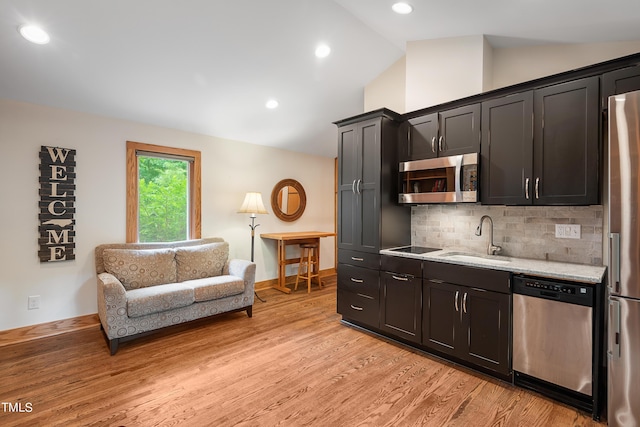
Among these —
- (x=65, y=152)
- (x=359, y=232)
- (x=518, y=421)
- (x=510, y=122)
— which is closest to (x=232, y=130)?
(x=65, y=152)

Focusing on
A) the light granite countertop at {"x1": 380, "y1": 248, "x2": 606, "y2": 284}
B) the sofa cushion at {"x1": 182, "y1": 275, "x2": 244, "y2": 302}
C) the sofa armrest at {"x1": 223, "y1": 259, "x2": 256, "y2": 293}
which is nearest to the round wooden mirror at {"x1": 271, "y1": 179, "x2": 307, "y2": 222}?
the sofa armrest at {"x1": 223, "y1": 259, "x2": 256, "y2": 293}

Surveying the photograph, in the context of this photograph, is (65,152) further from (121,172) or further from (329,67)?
(329,67)

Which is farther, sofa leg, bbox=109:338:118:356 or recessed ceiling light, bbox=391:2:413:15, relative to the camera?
sofa leg, bbox=109:338:118:356

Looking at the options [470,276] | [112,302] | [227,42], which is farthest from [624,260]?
[112,302]

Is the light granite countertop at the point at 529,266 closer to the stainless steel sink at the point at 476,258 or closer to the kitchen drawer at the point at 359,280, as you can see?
the stainless steel sink at the point at 476,258

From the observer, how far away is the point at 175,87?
10.7 ft

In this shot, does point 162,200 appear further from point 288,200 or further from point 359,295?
point 359,295

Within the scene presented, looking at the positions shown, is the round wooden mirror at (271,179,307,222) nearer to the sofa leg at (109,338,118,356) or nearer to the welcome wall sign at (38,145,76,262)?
the welcome wall sign at (38,145,76,262)

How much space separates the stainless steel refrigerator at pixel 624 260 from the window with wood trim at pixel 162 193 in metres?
4.17

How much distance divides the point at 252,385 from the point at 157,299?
4.39 ft

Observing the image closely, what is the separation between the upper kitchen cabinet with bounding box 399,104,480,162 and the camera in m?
2.73

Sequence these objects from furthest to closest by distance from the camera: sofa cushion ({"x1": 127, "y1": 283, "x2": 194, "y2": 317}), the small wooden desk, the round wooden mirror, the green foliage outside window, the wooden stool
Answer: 1. the round wooden mirror
2. the wooden stool
3. the small wooden desk
4. the green foliage outside window
5. sofa cushion ({"x1": 127, "y1": 283, "x2": 194, "y2": 317})

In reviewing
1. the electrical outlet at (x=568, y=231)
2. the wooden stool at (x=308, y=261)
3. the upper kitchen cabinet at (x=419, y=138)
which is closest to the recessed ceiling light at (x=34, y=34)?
the upper kitchen cabinet at (x=419, y=138)

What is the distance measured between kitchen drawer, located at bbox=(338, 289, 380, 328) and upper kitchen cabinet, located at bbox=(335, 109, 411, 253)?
0.52 meters
